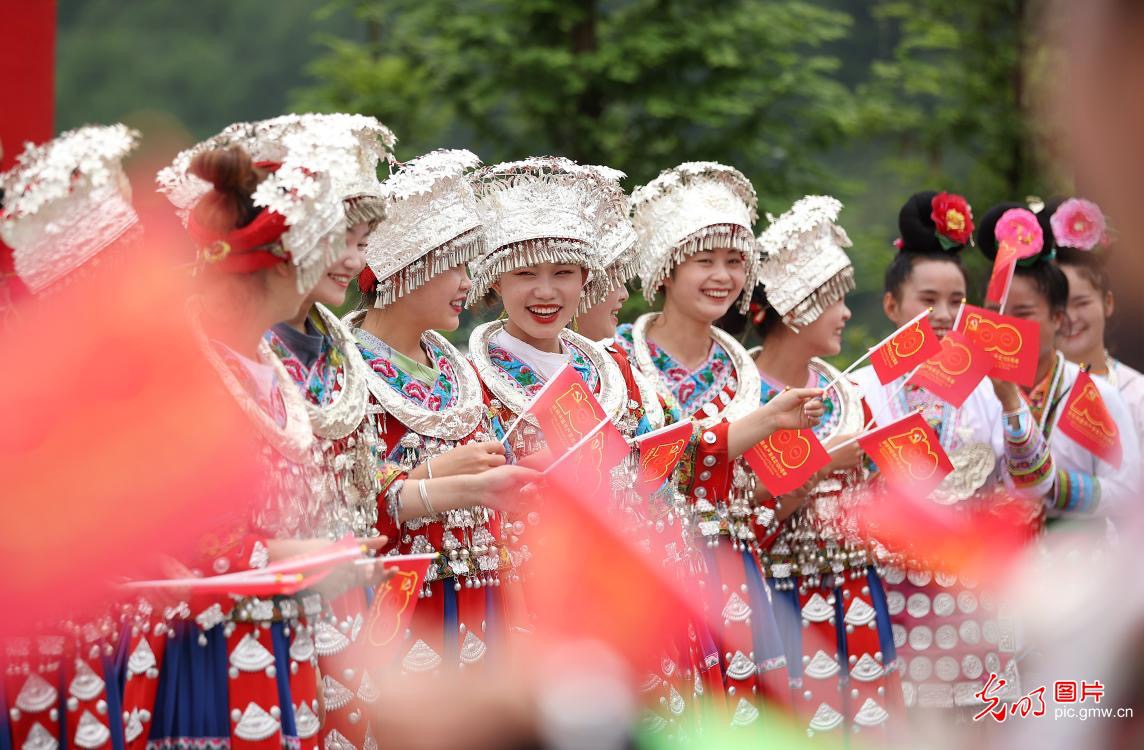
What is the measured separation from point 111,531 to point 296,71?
1234cm

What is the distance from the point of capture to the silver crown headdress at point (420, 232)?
349 cm

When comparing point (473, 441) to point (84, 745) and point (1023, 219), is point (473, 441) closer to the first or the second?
point (84, 745)

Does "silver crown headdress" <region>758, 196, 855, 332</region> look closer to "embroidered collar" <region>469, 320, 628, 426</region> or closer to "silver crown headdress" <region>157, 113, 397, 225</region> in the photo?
"embroidered collar" <region>469, 320, 628, 426</region>

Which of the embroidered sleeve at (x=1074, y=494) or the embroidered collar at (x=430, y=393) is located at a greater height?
the embroidered collar at (x=430, y=393)

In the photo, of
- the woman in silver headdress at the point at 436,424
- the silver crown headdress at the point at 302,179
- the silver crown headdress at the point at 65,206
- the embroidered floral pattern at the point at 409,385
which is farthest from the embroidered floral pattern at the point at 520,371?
the silver crown headdress at the point at 65,206

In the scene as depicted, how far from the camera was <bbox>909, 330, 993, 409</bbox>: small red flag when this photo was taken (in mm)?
4391

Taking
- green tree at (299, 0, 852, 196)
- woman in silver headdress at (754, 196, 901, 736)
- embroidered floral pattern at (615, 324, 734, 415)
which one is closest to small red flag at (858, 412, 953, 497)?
woman in silver headdress at (754, 196, 901, 736)

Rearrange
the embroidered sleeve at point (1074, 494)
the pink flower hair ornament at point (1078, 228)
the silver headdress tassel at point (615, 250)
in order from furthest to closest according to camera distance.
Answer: the pink flower hair ornament at point (1078, 228) < the embroidered sleeve at point (1074, 494) < the silver headdress tassel at point (615, 250)

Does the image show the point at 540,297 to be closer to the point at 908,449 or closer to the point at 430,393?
the point at 430,393

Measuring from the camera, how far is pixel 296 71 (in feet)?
46.2

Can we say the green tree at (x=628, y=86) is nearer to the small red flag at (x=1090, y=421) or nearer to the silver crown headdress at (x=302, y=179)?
the small red flag at (x=1090, y=421)

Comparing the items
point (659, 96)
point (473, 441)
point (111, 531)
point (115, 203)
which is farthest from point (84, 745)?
point (659, 96)

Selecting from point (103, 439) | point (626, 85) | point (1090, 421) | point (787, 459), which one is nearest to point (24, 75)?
point (787, 459)

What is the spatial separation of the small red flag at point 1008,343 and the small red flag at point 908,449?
0.36m
